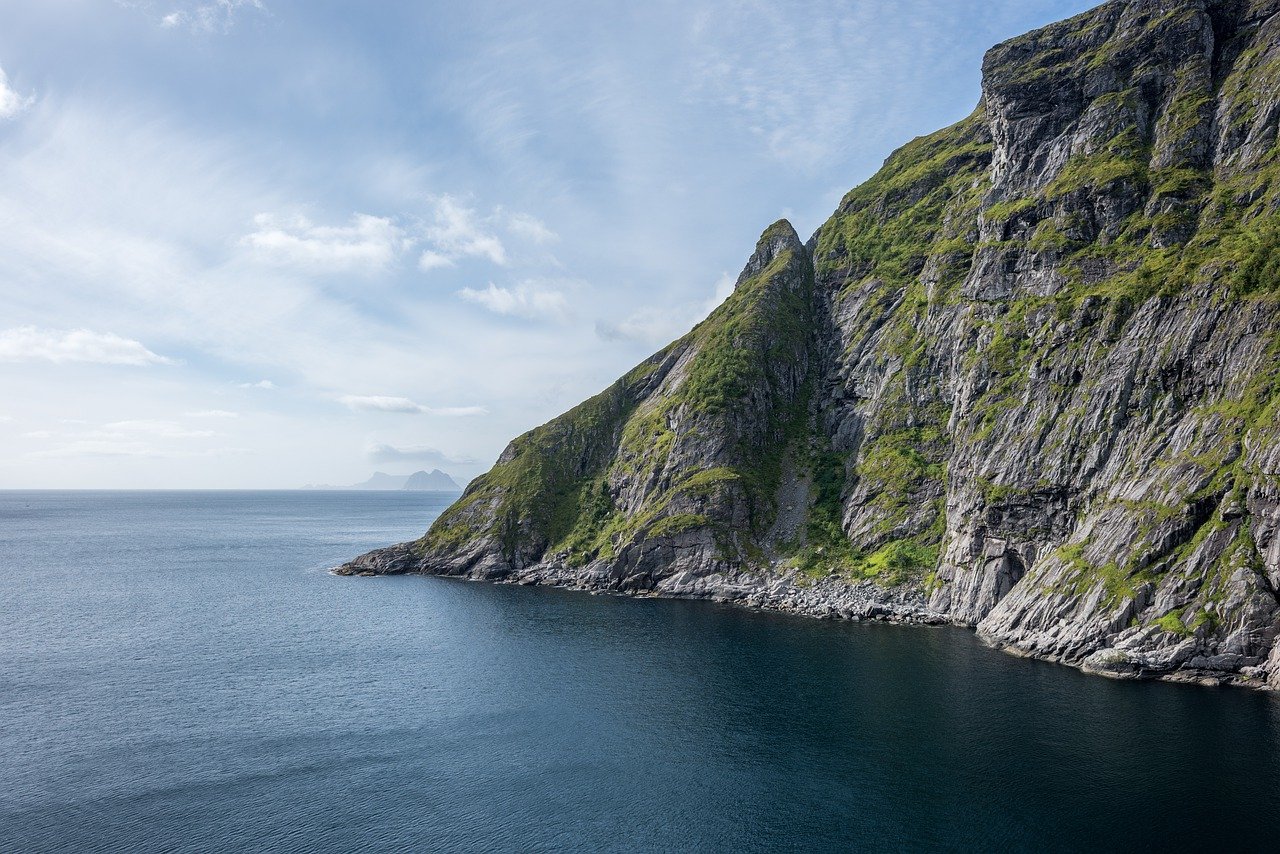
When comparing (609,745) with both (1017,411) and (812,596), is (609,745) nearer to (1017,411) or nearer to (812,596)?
(812,596)

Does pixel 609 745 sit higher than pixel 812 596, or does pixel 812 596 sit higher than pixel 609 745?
pixel 812 596

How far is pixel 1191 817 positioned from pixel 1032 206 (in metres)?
115

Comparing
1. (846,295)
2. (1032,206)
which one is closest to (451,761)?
(1032,206)

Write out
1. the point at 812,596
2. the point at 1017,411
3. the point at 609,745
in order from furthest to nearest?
the point at 812,596 < the point at 1017,411 < the point at 609,745

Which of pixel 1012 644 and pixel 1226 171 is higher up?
pixel 1226 171

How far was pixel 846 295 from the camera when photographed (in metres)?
183

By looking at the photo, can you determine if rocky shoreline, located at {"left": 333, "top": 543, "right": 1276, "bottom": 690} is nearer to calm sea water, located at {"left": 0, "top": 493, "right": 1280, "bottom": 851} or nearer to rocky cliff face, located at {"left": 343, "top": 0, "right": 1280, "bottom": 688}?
rocky cliff face, located at {"left": 343, "top": 0, "right": 1280, "bottom": 688}

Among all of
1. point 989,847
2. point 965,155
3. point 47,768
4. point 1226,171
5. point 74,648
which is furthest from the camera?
point 965,155

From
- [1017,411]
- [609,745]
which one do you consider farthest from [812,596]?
[609,745]

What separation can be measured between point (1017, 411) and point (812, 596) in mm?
46612

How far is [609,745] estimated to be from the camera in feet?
226

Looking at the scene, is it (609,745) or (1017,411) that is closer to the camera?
(609,745)

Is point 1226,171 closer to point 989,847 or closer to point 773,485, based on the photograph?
point 773,485

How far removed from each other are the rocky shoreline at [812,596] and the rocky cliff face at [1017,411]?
50 centimetres
